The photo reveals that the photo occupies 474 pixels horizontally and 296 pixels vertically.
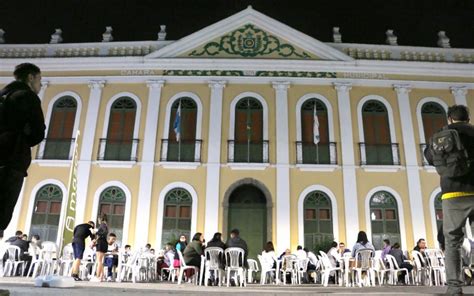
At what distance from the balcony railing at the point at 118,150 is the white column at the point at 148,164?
0.36 meters

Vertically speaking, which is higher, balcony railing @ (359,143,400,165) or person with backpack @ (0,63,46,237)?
balcony railing @ (359,143,400,165)

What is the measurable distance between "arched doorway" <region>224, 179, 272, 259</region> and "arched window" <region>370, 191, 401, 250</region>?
11.0 feet

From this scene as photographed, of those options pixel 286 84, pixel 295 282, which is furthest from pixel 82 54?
pixel 295 282

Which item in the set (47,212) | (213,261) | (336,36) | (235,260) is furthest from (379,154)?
(47,212)

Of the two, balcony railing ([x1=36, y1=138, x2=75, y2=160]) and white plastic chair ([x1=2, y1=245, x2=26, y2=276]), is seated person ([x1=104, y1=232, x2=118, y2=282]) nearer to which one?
white plastic chair ([x1=2, y1=245, x2=26, y2=276])

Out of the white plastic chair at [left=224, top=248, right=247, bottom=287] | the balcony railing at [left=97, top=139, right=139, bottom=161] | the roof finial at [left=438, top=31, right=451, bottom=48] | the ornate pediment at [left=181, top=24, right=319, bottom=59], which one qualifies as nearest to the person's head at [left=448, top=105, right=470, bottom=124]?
the white plastic chair at [left=224, top=248, right=247, bottom=287]

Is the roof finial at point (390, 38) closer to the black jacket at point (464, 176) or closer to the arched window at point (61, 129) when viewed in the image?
the arched window at point (61, 129)

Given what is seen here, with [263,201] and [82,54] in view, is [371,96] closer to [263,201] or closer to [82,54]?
[263,201]

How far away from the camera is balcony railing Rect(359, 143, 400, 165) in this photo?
46.6 ft

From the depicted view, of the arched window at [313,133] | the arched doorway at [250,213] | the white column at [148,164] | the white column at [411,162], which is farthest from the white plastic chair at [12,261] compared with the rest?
the white column at [411,162]

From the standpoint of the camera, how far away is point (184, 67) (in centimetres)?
1505

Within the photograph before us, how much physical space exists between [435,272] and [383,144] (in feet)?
19.3

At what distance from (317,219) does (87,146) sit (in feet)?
26.4

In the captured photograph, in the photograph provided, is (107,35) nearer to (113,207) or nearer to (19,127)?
(113,207)
